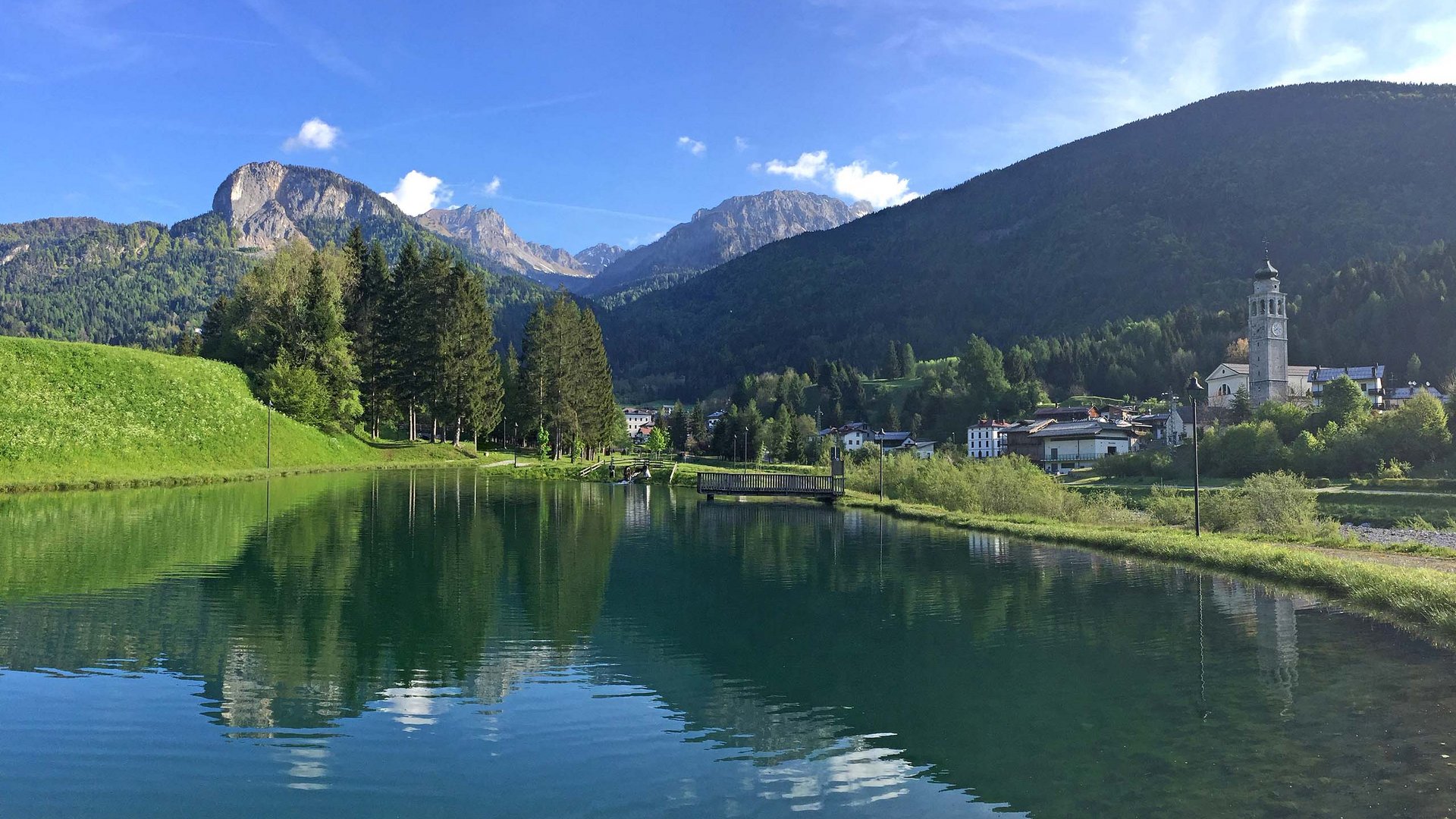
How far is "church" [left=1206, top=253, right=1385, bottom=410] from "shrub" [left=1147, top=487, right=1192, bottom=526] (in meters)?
85.3

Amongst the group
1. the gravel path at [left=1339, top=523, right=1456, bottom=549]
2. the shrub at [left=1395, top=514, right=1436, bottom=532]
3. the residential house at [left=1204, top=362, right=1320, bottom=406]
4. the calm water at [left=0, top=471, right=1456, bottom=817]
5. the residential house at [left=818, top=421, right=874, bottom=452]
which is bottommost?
the gravel path at [left=1339, top=523, right=1456, bottom=549]

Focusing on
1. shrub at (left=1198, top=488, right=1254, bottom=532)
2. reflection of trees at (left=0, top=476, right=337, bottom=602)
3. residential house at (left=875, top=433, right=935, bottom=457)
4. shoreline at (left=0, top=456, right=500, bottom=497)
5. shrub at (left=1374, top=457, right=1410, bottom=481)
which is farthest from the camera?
residential house at (left=875, top=433, right=935, bottom=457)

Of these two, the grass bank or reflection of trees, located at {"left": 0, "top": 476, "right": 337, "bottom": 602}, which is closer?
the grass bank

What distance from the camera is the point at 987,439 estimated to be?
448 ft

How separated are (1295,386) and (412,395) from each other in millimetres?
122599

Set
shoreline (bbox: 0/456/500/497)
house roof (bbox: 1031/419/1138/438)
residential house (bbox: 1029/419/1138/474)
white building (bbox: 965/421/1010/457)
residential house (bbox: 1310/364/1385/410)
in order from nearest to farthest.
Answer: shoreline (bbox: 0/456/500/497), residential house (bbox: 1029/419/1138/474), house roof (bbox: 1031/419/1138/438), residential house (bbox: 1310/364/1385/410), white building (bbox: 965/421/1010/457)

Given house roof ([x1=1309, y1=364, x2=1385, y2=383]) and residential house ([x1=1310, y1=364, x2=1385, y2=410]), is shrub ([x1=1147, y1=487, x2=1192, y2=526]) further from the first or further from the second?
house roof ([x1=1309, y1=364, x2=1385, y2=383])

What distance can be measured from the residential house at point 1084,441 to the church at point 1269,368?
1411cm

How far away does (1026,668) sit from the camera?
494 inches

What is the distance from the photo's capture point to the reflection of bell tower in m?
114

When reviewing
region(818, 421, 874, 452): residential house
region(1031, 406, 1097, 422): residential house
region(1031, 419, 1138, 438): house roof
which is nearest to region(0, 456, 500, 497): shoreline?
region(1031, 419, 1138, 438): house roof

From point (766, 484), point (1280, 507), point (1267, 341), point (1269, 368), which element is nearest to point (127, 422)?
point (766, 484)

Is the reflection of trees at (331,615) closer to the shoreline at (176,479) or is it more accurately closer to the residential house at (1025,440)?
the shoreline at (176,479)

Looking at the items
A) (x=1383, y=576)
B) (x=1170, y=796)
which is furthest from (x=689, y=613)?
(x=1383, y=576)
